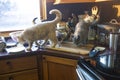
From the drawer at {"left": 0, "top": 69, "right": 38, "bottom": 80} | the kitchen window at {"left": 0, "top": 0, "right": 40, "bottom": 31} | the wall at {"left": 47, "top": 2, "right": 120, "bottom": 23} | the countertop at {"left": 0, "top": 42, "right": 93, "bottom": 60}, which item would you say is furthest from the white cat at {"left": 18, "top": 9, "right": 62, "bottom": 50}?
the kitchen window at {"left": 0, "top": 0, "right": 40, "bottom": 31}

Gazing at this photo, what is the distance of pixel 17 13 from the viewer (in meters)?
2.30

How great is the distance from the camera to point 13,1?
2.25 meters

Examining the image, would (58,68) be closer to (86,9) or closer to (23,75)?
(23,75)

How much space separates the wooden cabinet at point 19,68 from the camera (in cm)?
177

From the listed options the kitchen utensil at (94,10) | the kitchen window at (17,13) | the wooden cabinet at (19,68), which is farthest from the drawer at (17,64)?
the kitchen utensil at (94,10)

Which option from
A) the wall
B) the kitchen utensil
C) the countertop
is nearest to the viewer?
the countertop

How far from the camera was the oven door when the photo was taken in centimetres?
118

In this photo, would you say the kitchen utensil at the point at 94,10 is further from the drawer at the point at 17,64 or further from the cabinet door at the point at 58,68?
the drawer at the point at 17,64

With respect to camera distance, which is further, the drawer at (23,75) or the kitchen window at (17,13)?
the kitchen window at (17,13)

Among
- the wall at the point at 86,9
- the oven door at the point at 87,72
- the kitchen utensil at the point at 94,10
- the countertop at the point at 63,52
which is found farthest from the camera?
the wall at the point at 86,9

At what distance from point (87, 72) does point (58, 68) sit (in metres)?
0.61

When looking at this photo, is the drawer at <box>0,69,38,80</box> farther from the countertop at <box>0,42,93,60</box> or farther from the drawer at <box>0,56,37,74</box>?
the countertop at <box>0,42,93,60</box>

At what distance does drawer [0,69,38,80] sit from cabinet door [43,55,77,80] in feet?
0.32

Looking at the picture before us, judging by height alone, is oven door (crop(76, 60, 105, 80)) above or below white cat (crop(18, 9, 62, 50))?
below
